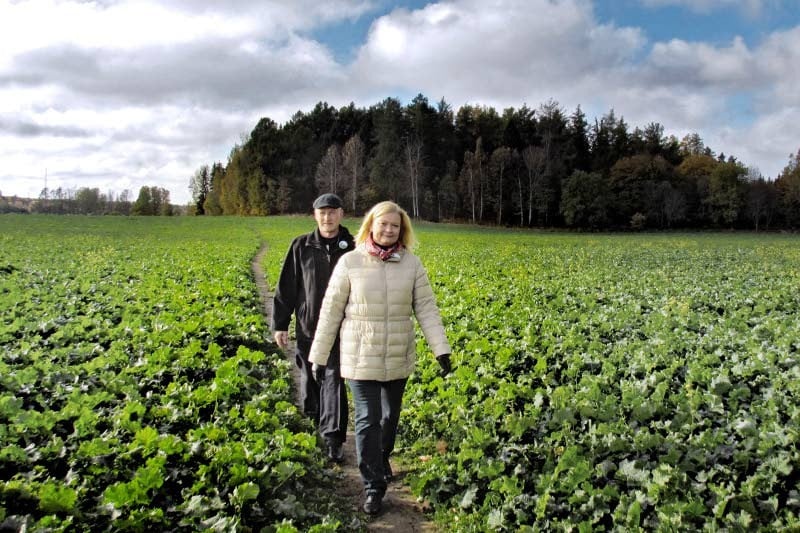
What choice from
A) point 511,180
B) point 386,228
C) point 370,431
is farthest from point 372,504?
point 511,180

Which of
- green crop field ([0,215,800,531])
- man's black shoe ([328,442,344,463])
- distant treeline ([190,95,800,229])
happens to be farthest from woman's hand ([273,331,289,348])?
distant treeline ([190,95,800,229])

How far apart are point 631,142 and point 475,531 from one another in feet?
336

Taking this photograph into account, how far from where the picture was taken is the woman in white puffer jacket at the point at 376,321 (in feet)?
14.7

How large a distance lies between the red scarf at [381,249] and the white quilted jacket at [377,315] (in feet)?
0.15

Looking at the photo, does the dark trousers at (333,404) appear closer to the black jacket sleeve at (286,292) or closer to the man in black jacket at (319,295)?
the man in black jacket at (319,295)

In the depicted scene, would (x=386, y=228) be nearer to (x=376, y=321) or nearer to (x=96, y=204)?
(x=376, y=321)

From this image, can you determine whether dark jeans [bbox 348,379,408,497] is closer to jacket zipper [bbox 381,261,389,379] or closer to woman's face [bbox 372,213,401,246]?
jacket zipper [bbox 381,261,389,379]

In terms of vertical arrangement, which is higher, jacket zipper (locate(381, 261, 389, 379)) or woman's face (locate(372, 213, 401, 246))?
woman's face (locate(372, 213, 401, 246))

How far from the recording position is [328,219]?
5453 mm

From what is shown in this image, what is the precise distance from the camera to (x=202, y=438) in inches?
185

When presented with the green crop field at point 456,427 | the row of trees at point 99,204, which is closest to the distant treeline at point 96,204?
the row of trees at point 99,204

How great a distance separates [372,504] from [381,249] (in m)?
2.03

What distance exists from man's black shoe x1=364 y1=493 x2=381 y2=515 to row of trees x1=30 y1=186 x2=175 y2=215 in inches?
4712

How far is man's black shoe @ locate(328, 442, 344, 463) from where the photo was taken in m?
5.46
